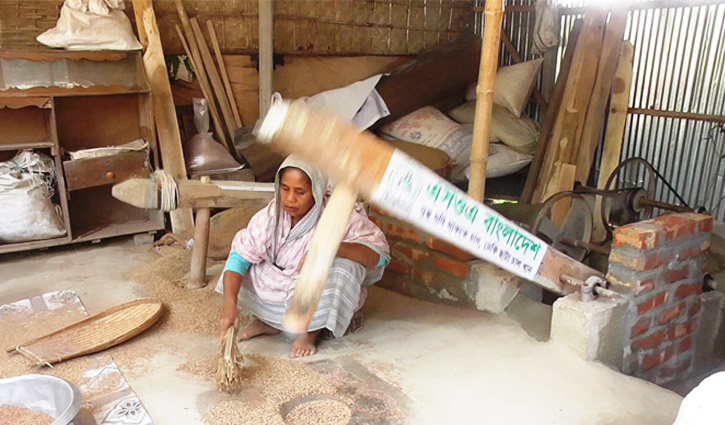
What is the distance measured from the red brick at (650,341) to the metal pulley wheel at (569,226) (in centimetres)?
49

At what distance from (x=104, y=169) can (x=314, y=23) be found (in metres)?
2.20

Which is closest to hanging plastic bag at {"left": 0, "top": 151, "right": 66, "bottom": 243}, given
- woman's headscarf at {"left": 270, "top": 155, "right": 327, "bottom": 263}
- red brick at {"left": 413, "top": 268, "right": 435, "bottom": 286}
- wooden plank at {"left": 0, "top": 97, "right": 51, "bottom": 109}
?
wooden plank at {"left": 0, "top": 97, "right": 51, "bottom": 109}

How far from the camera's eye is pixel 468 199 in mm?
1283

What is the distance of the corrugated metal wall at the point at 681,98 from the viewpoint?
4070 millimetres

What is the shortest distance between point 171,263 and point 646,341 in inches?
98.0

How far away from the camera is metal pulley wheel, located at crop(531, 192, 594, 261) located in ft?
9.17

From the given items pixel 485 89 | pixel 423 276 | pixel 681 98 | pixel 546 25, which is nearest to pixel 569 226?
pixel 423 276

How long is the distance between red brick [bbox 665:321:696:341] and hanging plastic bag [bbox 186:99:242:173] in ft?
9.68

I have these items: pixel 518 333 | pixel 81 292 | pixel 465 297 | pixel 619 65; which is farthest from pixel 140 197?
pixel 619 65

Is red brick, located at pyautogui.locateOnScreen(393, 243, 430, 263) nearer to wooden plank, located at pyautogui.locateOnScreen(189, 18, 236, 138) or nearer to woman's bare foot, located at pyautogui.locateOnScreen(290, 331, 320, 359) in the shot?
woman's bare foot, located at pyautogui.locateOnScreen(290, 331, 320, 359)

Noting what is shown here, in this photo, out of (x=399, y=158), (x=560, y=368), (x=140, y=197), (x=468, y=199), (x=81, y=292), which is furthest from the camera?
(x=81, y=292)

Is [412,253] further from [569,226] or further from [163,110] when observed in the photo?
[163,110]

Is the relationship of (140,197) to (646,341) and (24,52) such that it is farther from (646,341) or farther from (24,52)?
(646,341)

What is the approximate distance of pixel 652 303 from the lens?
2463 mm
